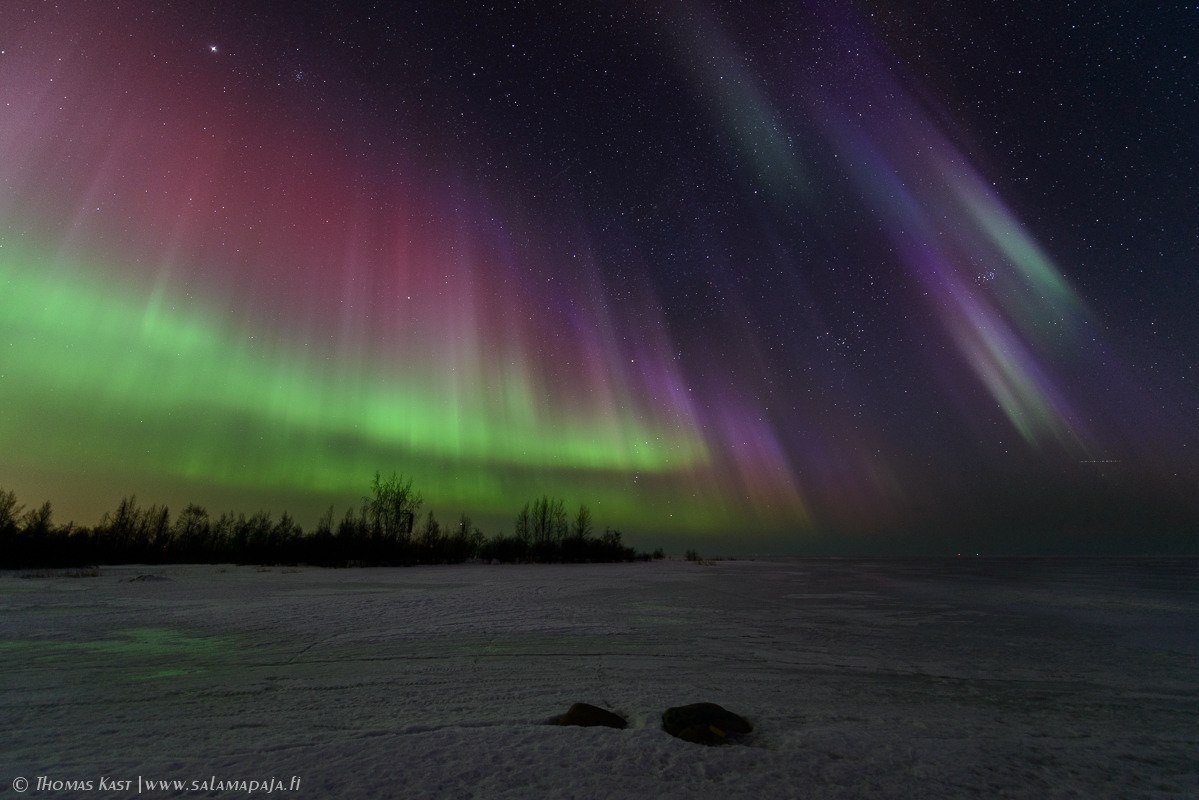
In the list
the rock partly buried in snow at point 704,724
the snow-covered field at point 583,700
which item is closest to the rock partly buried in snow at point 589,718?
the snow-covered field at point 583,700

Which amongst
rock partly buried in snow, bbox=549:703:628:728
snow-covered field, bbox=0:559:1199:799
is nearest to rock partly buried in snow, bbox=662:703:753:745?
snow-covered field, bbox=0:559:1199:799

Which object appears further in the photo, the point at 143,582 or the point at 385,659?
the point at 143,582

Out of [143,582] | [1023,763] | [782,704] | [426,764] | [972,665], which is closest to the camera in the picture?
[426,764]

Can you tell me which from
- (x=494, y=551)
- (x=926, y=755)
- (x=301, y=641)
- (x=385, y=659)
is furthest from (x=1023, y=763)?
(x=494, y=551)

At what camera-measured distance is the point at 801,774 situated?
221 inches

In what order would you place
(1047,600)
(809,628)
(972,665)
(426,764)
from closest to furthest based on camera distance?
(426,764) → (972,665) → (809,628) → (1047,600)

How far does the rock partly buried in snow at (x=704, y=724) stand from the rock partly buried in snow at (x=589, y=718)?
2.05 ft

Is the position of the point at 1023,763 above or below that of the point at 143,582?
below

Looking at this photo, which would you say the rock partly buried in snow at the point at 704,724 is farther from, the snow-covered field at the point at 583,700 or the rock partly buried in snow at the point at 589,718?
the rock partly buried in snow at the point at 589,718

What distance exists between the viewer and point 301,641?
1252 centimetres

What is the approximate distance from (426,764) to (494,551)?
349 feet

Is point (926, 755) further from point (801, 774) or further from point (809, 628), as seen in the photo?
point (809, 628)

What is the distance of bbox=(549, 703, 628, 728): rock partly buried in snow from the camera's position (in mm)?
6945

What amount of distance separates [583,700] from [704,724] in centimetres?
231
